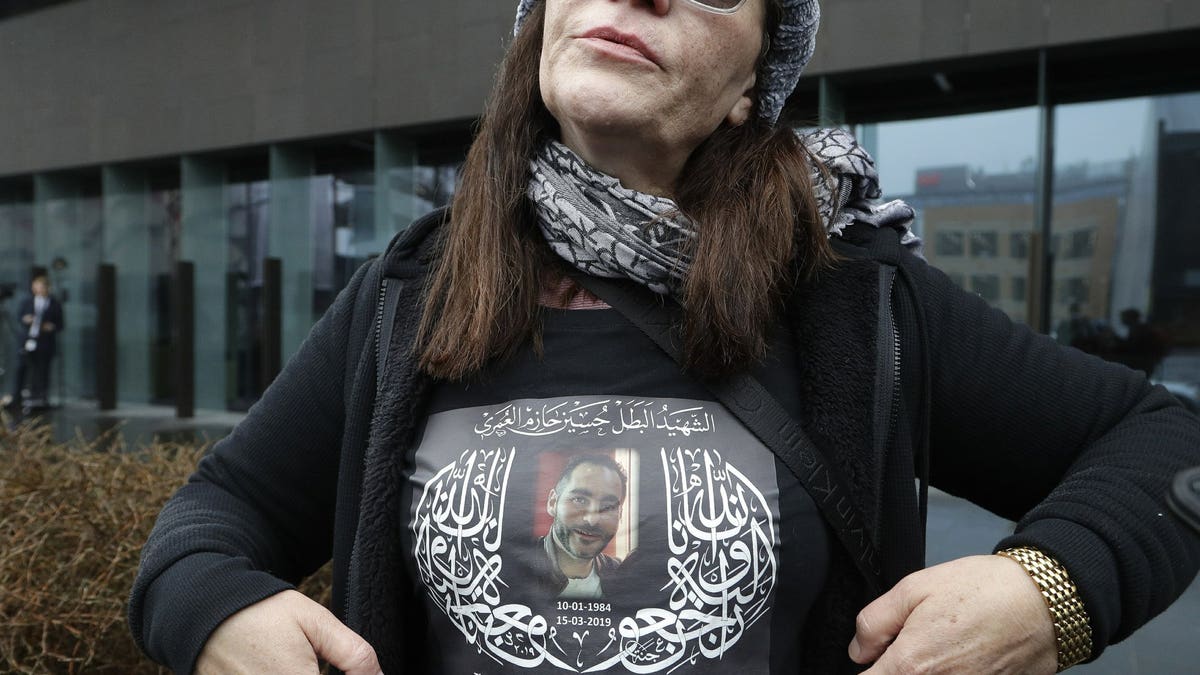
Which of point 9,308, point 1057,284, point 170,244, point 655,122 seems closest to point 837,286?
point 655,122

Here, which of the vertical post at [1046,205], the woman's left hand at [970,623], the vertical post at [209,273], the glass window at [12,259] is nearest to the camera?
the woman's left hand at [970,623]

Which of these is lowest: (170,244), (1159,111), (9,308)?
(9,308)

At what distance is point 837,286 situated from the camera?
139cm

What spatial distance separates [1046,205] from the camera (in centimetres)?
783

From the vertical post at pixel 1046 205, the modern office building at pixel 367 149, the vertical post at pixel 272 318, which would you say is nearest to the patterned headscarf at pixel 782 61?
the modern office building at pixel 367 149

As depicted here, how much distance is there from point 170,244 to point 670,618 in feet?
44.4

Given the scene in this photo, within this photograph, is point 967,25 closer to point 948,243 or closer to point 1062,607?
point 948,243

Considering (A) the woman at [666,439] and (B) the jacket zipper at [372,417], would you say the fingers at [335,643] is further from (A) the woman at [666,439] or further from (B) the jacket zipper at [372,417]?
(B) the jacket zipper at [372,417]

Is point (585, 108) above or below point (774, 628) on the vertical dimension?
above

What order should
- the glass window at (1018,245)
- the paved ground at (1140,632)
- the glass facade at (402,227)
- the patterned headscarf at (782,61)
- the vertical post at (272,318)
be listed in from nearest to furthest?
1. the patterned headscarf at (782,61)
2. the paved ground at (1140,632)
3. the glass facade at (402,227)
4. the glass window at (1018,245)
5. the vertical post at (272,318)

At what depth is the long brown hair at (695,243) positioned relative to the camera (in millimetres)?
1320

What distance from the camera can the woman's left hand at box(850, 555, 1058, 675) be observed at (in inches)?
43.8

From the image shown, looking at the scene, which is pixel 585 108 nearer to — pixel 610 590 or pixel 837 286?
pixel 837 286

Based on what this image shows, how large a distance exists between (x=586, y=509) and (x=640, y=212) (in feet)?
1.37
